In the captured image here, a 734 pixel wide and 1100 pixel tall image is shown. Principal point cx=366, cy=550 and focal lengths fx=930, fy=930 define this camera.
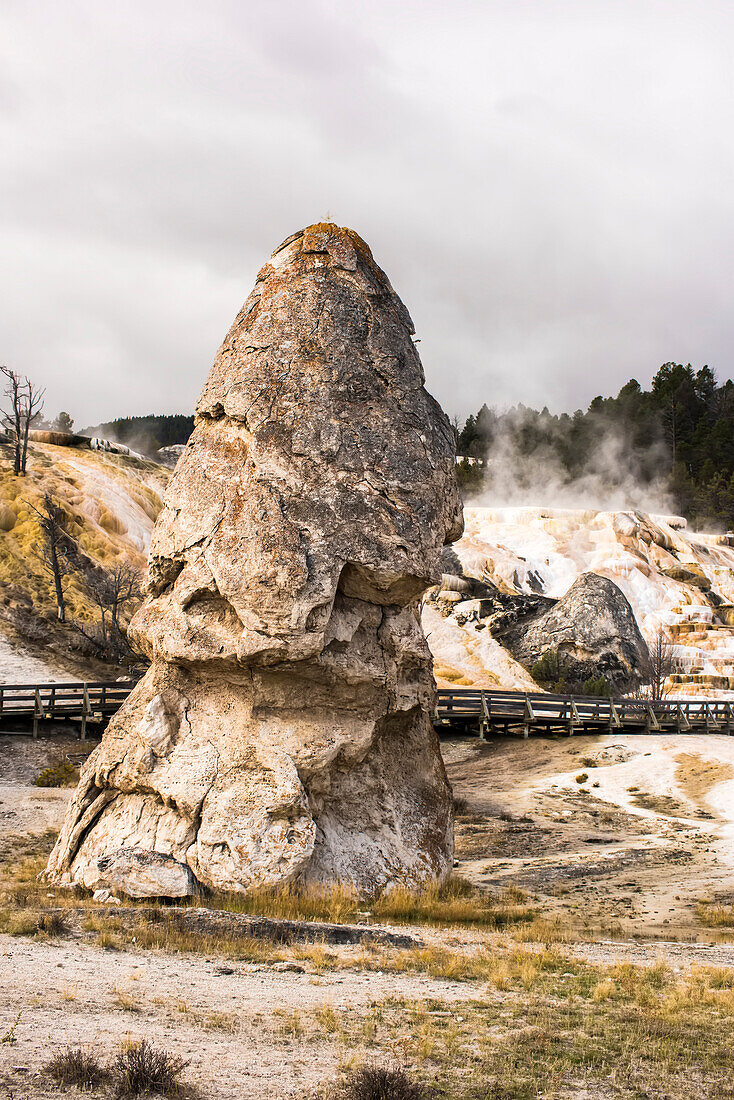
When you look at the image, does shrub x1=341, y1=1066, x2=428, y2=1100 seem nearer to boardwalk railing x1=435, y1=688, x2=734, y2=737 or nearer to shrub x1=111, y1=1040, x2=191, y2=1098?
shrub x1=111, y1=1040, x2=191, y2=1098

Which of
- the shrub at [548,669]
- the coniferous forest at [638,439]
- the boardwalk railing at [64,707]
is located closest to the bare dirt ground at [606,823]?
the boardwalk railing at [64,707]

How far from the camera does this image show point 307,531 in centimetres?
1012

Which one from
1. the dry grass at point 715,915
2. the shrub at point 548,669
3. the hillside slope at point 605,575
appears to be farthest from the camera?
the hillside slope at point 605,575

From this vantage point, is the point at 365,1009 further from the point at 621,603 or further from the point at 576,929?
the point at 621,603

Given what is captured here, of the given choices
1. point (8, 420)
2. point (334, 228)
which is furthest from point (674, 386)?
point (334, 228)

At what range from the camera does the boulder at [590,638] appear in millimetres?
40125

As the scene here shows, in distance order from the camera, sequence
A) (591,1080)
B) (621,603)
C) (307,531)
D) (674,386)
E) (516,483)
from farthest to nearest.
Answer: (674,386), (516,483), (621,603), (307,531), (591,1080)

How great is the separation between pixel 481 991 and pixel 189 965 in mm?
2101

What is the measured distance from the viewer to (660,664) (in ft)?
130

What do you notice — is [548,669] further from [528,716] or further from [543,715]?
[528,716]

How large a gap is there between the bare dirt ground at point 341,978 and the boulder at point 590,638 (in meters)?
23.7

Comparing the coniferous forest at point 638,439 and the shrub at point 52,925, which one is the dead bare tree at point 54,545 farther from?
the coniferous forest at point 638,439

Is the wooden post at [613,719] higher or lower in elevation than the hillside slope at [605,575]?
lower

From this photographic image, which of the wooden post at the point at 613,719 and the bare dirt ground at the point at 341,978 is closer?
the bare dirt ground at the point at 341,978
